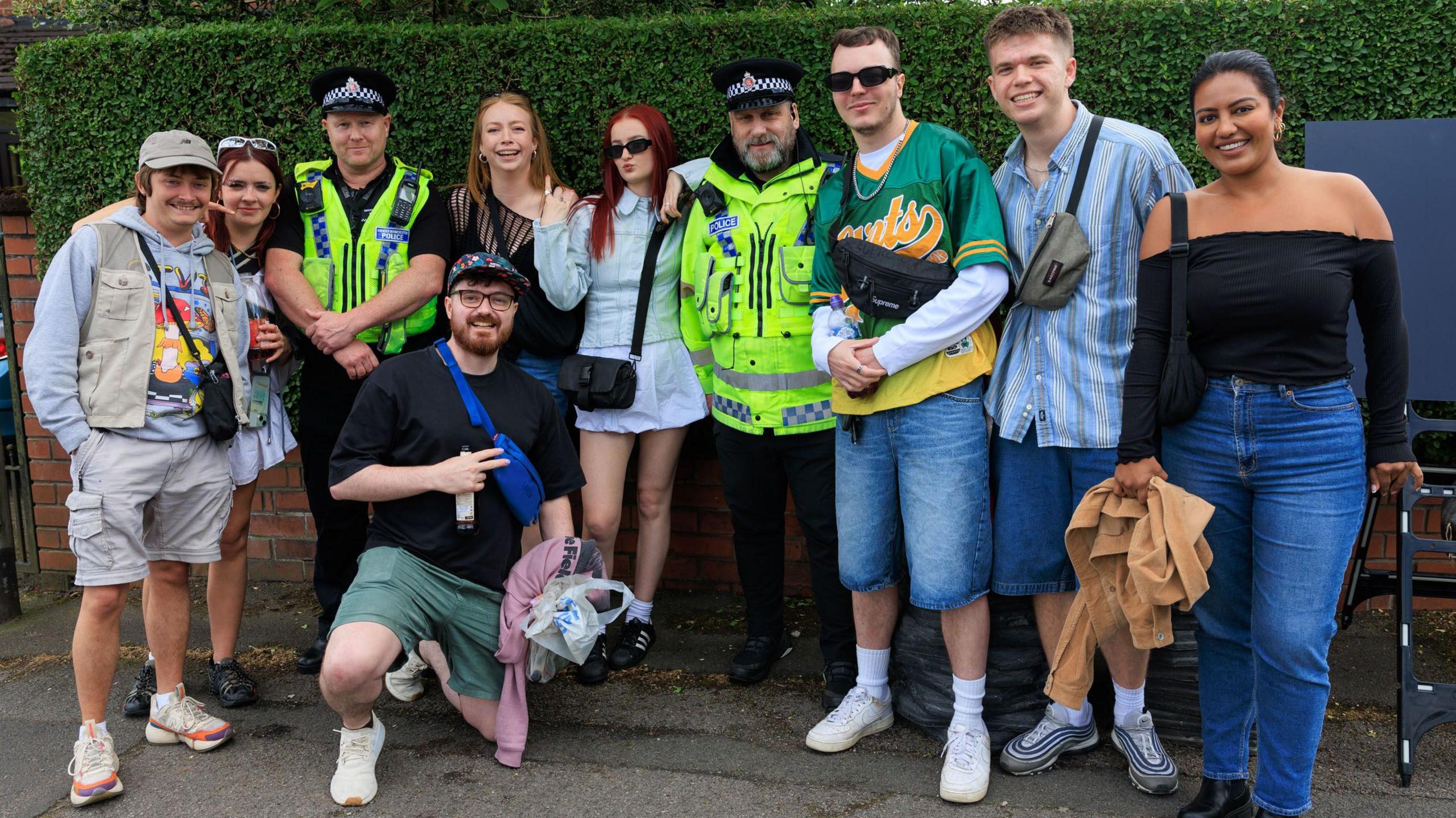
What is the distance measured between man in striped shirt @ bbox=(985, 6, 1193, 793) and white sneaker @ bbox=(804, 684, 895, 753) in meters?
0.48

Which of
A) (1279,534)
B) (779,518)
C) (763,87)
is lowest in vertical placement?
(779,518)

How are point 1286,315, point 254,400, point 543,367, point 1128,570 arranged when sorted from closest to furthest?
1. point 1286,315
2. point 1128,570
3. point 254,400
4. point 543,367

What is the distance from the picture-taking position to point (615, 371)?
4156mm

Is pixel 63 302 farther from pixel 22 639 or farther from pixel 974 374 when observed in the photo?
pixel 974 374

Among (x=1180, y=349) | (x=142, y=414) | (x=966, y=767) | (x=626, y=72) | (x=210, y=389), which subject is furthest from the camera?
(x=626, y=72)

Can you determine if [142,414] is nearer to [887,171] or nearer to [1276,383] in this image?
[887,171]

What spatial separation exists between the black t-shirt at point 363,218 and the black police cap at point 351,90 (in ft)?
0.82

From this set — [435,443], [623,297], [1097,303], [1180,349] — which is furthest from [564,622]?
[1180,349]

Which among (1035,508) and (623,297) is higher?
(623,297)

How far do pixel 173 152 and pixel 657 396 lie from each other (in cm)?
184

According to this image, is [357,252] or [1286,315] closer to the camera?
[1286,315]

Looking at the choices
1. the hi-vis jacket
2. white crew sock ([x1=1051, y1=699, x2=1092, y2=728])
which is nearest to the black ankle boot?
white crew sock ([x1=1051, y1=699, x2=1092, y2=728])

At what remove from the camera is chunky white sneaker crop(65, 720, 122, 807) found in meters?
Answer: 3.42

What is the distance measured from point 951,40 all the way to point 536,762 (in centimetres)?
318
